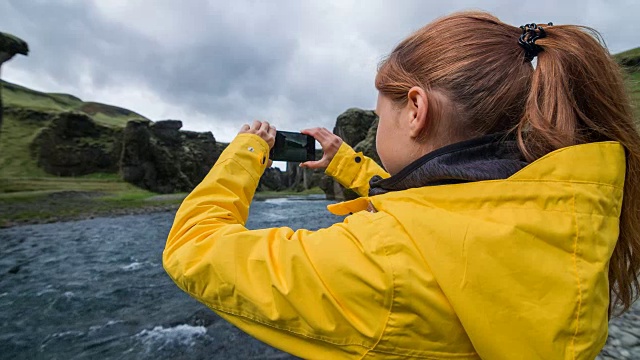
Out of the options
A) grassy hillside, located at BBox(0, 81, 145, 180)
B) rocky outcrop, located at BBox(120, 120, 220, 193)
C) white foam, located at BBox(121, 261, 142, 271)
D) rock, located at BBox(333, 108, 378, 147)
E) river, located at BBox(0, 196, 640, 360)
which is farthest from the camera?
rocky outcrop, located at BBox(120, 120, 220, 193)

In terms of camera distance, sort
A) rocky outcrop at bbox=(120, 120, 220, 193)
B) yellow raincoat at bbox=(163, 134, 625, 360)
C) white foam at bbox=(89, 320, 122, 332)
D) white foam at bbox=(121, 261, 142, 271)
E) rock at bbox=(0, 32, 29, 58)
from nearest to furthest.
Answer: yellow raincoat at bbox=(163, 134, 625, 360) < white foam at bbox=(89, 320, 122, 332) < white foam at bbox=(121, 261, 142, 271) < rock at bbox=(0, 32, 29, 58) < rocky outcrop at bbox=(120, 120, 220, 193)

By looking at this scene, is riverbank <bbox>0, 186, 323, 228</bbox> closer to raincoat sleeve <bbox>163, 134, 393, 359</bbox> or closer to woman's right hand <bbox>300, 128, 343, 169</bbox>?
woman's right hand <bbox>300, 128, 343, 169</bbox>

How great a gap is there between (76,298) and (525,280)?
795 centimetres

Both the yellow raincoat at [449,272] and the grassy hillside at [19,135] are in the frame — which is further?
the grassy hillside at [19,135]

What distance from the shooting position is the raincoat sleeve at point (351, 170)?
8.29ft

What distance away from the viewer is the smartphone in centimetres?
219

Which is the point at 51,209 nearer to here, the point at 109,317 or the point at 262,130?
the point at 109,317

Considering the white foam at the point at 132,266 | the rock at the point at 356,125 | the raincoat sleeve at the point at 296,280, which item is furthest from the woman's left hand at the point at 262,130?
the rock at the point at 356,125

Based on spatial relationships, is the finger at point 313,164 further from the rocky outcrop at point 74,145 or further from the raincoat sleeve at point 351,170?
the rocky outcrop at point 74,145

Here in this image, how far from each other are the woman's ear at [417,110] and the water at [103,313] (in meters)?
3.99

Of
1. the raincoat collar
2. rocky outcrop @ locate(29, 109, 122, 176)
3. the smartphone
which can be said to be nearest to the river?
the smartphone

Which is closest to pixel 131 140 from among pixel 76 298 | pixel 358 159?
pixel 76 298

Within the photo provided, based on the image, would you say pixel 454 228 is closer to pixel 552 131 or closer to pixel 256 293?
pixel 552 131

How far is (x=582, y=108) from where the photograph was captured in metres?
1.31
